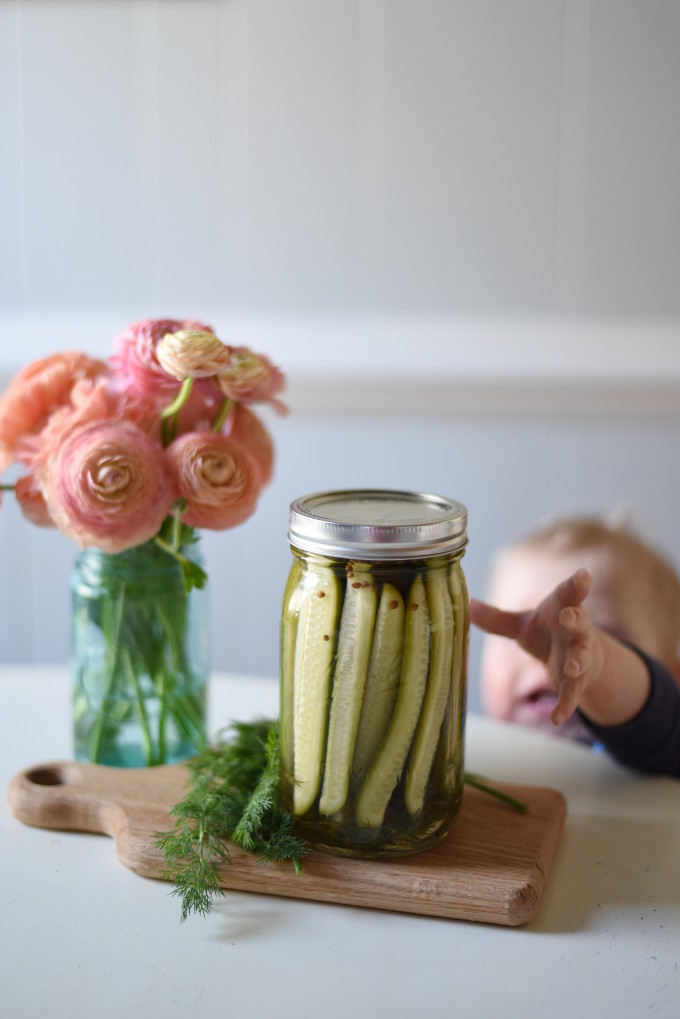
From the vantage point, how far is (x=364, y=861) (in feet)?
2.77

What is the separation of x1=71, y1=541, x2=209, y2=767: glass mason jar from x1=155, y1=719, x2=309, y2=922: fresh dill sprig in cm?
10

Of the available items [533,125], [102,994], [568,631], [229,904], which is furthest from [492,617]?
[533,125]

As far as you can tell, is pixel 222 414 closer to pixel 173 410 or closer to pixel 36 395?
pixel 173 410

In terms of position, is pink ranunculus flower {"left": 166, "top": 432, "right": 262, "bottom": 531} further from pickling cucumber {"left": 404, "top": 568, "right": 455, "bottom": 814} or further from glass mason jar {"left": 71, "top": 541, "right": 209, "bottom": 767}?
pickling cucumber {"left": 404, "top": 568, "right": 455, "bottom": 814}

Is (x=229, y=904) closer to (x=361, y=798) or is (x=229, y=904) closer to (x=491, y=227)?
(x=361, y=798)

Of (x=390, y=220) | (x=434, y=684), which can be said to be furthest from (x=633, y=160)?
(x=434, y=684)

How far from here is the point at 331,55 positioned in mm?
1966

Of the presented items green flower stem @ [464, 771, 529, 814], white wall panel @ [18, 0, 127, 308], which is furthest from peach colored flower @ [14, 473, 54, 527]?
white wall panel @ [18, 0, 127, 308]

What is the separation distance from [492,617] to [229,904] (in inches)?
13.7

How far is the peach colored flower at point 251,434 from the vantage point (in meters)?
1.00

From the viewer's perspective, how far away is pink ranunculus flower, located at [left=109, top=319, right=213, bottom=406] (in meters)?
0.92

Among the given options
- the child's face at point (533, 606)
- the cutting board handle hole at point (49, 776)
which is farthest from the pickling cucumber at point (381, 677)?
the child's face at point (533, 606)

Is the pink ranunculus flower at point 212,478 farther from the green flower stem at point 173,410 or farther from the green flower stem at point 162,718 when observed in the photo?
the green flower stem at point 162,718

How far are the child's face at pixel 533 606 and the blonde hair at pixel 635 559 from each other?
1 cm
